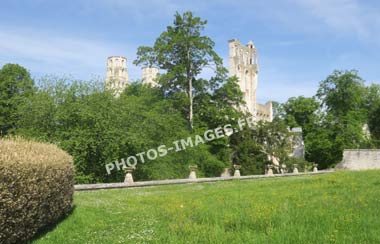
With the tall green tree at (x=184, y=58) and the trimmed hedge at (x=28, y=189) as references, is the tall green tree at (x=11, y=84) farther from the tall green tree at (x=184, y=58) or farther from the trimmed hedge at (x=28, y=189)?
the trimmed hedge at (x=28, y=189)

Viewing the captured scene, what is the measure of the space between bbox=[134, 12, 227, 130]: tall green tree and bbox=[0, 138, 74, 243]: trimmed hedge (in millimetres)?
27652

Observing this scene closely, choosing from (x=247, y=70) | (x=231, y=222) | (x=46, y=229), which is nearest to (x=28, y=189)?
(x=46, y=229)

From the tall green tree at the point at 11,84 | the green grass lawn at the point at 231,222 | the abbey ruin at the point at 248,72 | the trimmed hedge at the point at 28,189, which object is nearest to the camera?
the trimmed hedge at the point at 28,189

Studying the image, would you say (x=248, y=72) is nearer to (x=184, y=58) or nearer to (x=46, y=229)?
(x=184, y=58)

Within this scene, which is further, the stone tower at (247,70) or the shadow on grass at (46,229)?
the stone tower at (247,70)

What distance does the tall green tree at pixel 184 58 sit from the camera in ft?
119

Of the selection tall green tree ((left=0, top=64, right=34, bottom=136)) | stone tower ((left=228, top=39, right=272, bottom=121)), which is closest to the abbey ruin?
stone tower ((left=228, top=39, right=272, bottom=121))

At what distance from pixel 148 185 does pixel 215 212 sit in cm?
1187

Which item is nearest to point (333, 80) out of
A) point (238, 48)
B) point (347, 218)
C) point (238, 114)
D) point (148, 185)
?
point (238, 48)

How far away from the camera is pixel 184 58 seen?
36.8 meters

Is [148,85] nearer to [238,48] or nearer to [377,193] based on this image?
[238,48]

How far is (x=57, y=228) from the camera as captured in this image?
8125mm

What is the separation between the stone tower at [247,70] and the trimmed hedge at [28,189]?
47697 mm

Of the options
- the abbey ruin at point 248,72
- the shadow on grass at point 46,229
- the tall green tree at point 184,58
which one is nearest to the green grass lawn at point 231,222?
the shadow on grass at point 46,229
